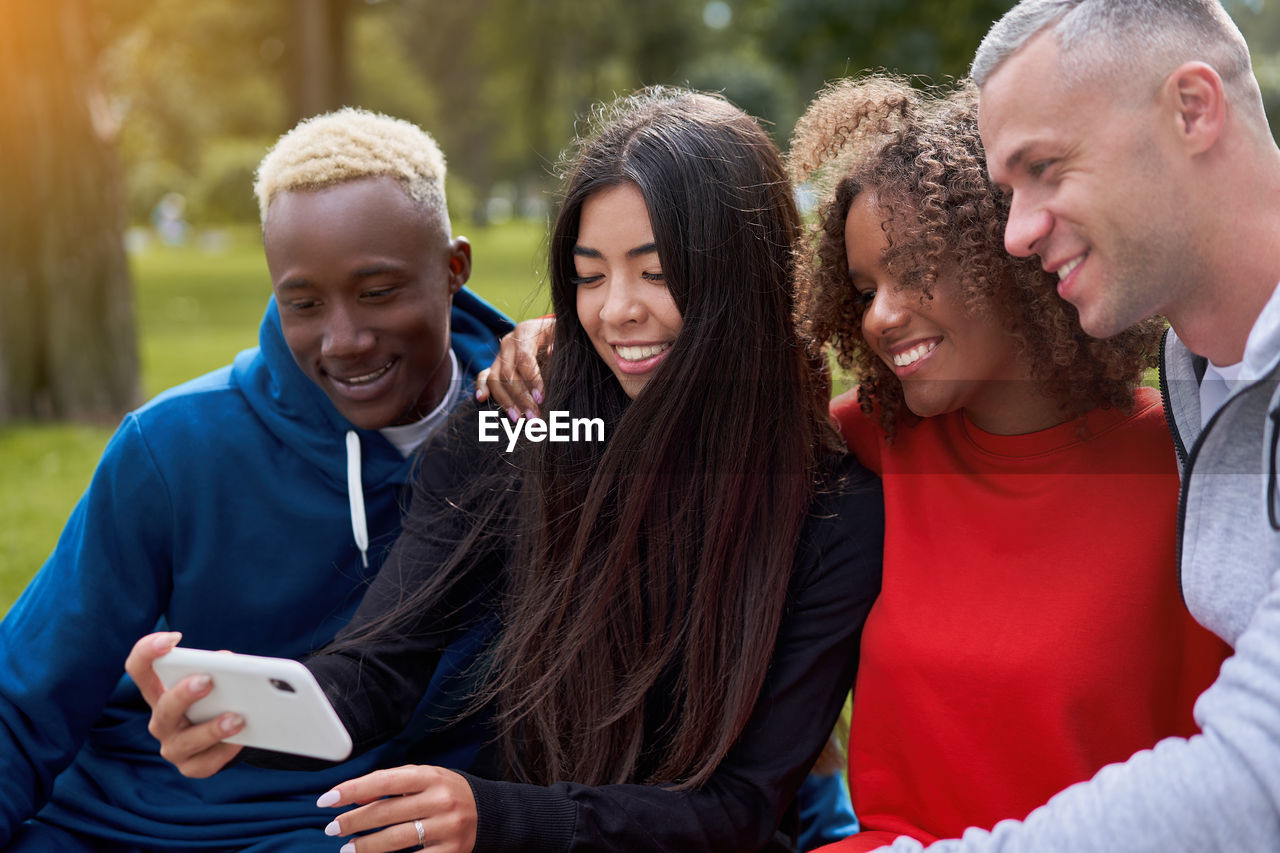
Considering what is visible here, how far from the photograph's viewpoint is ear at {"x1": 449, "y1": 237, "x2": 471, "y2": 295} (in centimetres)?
327

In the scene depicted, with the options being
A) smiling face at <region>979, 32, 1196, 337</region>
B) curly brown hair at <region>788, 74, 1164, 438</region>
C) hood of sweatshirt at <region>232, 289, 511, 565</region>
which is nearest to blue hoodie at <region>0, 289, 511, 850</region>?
hood of sweatshirt at <region>232, 289, 511, 565</region>

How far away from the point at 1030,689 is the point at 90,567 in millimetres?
2049

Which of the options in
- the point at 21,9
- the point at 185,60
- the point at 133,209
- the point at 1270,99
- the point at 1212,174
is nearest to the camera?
the point at 1212,174

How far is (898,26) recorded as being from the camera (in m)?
14.0

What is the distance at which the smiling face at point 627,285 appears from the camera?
8.50 ft

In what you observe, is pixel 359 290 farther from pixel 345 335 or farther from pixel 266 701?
pixel 266 701

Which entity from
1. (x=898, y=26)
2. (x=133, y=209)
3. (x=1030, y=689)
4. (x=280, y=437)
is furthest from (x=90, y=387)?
(x=133, y=209)

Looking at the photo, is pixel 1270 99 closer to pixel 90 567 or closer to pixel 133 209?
pixel 90 567

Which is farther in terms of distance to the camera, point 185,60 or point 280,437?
point 185,60

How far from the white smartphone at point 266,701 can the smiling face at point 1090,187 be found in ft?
4.73

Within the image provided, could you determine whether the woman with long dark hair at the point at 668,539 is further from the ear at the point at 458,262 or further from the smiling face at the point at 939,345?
the ear at the point at 458,262

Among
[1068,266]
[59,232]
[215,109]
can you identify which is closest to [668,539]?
[1068,266]

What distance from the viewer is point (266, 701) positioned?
7.05ft

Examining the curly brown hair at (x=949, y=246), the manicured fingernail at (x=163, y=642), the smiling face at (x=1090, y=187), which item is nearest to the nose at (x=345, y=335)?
the manicured fingernail at (x=163, y=642)
